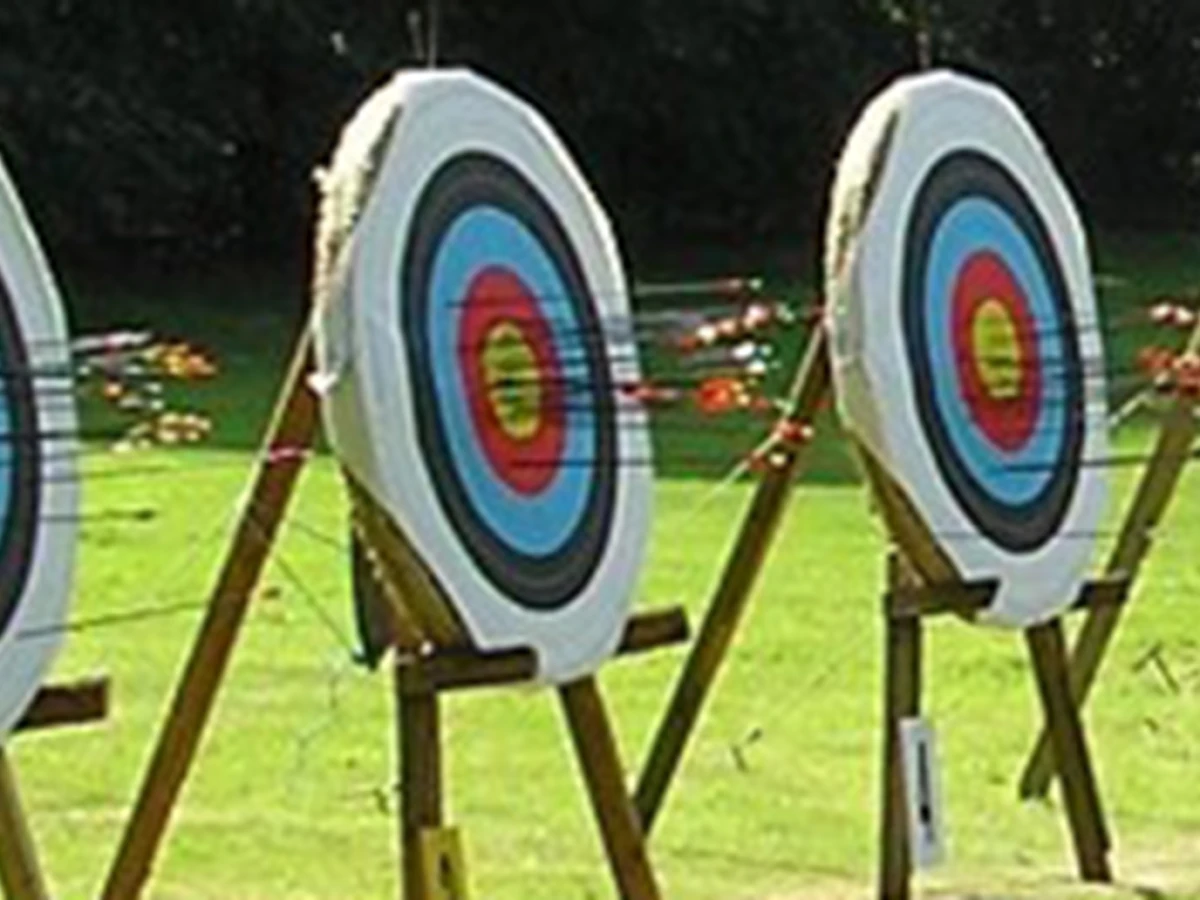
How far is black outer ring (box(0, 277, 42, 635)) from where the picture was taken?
16.9 feet

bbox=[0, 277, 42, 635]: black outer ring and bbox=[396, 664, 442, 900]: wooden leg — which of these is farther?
bbox=[396, 664, 442, 900]: wooden leg

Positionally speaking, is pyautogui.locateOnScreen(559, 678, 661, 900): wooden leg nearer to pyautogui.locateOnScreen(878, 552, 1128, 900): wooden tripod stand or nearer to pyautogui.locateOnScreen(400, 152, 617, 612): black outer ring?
pyautogui.locateOnScreen(400, 152, 617, 612): black outer ring

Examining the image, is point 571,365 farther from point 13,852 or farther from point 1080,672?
point 1080,672

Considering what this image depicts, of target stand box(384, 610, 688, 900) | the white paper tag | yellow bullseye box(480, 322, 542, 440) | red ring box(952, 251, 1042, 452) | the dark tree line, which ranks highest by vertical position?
yellow bullseye box(480, 322, 542, 440)

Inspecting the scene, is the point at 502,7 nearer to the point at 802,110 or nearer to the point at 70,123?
the point at 802,110

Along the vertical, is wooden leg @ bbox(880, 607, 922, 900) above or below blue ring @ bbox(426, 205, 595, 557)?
below

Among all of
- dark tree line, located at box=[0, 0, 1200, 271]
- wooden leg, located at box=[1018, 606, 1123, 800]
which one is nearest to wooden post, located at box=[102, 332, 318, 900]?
wooden leg, located at box=[1018, 606, 1123, 800]

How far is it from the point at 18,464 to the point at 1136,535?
282 centimetres

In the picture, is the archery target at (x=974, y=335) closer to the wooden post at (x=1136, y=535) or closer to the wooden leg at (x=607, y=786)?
the wooden post at (x=1136, y=535)

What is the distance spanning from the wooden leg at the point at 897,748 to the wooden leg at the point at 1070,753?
46 centimetres

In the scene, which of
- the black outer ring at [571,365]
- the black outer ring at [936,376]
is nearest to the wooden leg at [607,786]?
the black outer ring at [571,365]

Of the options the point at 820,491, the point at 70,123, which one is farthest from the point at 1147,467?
the point at 70,123

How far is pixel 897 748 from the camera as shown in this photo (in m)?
6.24

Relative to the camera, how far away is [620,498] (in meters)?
6.00
